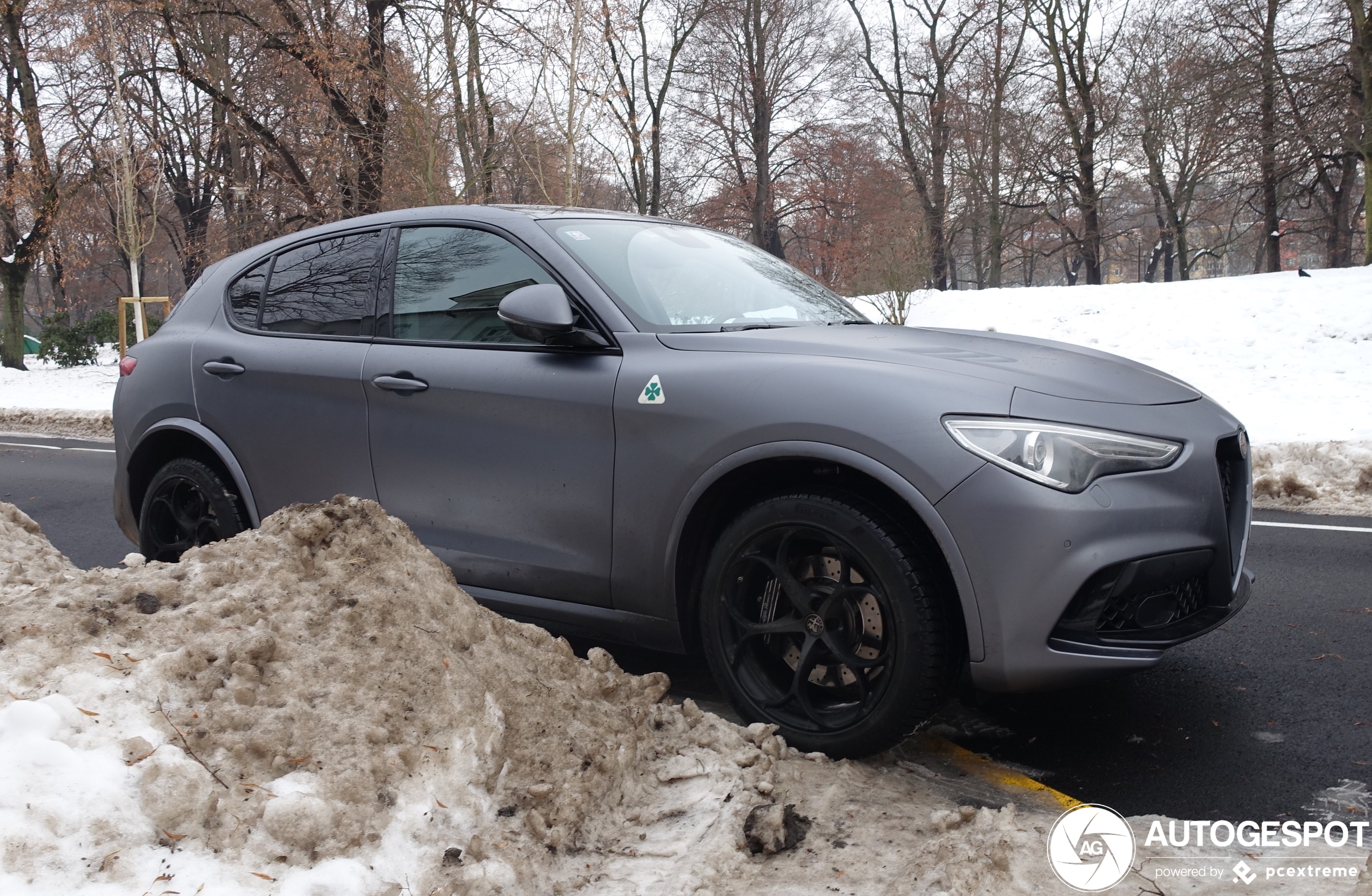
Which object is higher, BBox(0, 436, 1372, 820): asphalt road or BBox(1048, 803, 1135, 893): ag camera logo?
BBox(1048, 803, 1135, 893): ag camera logo

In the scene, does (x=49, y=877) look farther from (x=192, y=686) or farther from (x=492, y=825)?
(x=492, y=825)

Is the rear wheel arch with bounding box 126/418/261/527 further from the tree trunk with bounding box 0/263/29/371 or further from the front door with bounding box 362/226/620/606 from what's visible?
the tree trunk with bounding box 0/263/29/371

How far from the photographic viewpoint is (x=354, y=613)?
2.76 meters

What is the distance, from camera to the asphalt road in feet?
9.59

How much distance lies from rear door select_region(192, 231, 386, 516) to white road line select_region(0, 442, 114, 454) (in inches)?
353

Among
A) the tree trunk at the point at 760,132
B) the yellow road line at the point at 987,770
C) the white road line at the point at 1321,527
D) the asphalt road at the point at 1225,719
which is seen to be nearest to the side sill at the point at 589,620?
the asphalt road at the point at 1225,719

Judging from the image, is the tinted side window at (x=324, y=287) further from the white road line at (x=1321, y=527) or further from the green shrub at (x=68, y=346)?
the green shrub at (x=68, y=346)

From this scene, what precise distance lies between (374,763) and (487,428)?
4.66ft

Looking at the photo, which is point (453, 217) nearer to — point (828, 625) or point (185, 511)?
point (185, 511)

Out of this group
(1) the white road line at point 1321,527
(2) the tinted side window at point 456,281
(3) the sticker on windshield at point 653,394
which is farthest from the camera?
(1) the white road line at point 1321,527

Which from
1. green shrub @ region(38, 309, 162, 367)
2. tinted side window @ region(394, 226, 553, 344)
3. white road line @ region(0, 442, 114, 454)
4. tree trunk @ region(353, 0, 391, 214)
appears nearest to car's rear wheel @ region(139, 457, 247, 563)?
tinted side window @ region(394, 226, 553, 344)

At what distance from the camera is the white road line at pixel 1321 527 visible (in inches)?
247

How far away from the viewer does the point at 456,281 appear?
12.9 ft

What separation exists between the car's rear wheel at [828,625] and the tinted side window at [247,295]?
8.67ft
